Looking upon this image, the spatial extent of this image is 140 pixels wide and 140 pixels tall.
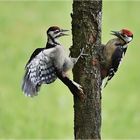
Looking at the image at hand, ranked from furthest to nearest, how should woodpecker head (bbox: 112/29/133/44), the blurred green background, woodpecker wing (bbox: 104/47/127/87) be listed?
1. the blurred green background
2. woodpecker head (bbox: 112/29/133/44)
3. woodpecker wing (bbox: 104/47/127/87)

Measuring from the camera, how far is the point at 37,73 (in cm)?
502

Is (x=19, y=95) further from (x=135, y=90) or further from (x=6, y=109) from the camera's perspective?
(x=135, y=90)

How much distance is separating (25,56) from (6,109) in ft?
5.25

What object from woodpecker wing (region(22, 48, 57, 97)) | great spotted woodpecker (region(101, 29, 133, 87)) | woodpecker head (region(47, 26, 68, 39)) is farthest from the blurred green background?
woodpecker wing (region(22, 48, 57, 97))

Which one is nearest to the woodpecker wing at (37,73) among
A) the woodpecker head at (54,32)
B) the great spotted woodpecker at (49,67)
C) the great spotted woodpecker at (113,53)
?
the great spotted woodpecker at (49,67)

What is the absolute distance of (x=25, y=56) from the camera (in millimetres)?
12328

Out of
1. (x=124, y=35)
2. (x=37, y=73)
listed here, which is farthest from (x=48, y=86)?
(x=37, y=73)

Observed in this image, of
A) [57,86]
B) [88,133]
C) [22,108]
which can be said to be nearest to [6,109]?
[22,108]

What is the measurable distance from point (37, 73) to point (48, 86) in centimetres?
648

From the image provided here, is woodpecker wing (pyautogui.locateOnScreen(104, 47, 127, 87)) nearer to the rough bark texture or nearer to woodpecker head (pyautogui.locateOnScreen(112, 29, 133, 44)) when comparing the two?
woodpecker head (pyautogui.locateOnScreen(112, 29, 133, 44))

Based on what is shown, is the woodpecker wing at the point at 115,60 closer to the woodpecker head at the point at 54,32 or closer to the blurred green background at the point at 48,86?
the woodpecker head at the point at 54,32

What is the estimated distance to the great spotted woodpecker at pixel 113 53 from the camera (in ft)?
17.7

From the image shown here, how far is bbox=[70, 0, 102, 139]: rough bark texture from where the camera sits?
17.0 feet

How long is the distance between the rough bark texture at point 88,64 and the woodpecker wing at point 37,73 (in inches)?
8.5
